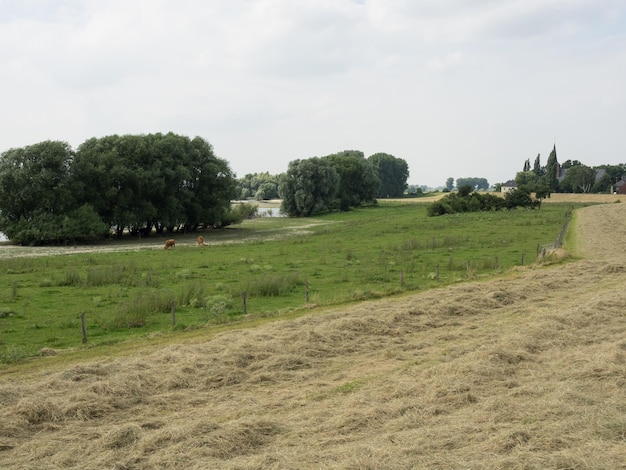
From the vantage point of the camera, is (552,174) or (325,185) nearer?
(325,185)

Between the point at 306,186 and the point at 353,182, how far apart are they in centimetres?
2018

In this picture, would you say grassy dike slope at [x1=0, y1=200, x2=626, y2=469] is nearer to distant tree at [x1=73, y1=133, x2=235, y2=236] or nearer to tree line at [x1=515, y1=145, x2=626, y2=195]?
distant tree at [x1=73, y1=133, x2=235, y2=236]

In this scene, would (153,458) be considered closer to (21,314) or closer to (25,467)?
(25,467)

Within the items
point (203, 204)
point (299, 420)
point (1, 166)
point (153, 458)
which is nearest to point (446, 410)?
point (299, 420)

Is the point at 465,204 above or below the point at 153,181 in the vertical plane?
below

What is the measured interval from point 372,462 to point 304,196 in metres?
93.5

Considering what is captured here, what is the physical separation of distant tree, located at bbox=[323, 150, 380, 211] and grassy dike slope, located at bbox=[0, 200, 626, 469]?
320 ft

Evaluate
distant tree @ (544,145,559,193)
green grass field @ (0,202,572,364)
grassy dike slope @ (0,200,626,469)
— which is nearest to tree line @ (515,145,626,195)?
distant tree @ (544,145,559,193)

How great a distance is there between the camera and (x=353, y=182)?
118750 mm

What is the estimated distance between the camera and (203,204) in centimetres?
7044

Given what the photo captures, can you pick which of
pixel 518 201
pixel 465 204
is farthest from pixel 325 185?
pixel 518 201

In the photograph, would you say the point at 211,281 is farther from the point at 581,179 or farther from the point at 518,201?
the point at 581,179

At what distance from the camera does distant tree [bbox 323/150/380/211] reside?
114312 mm

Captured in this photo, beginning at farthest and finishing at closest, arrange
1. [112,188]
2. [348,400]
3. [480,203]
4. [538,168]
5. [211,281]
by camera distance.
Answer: [538,168]
[480,203]
[112,188]
[211,281]
[348,400]
